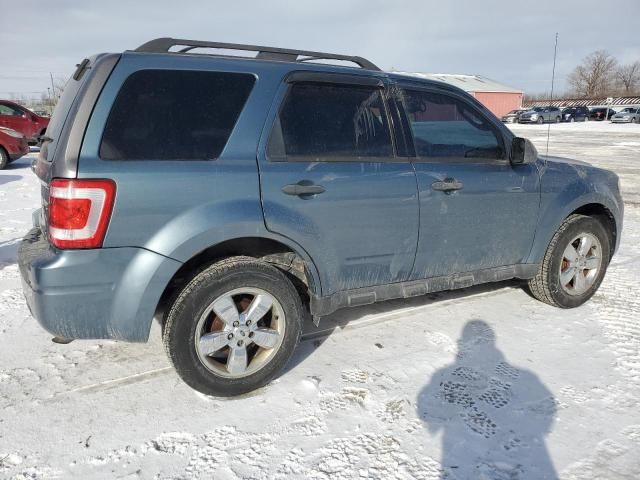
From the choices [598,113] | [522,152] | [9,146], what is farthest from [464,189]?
[598,113]

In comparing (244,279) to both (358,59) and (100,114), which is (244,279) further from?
(358,59)

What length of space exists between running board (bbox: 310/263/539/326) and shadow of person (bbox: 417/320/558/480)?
48 centimetres

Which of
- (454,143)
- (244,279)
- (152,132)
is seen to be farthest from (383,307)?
(152,132)

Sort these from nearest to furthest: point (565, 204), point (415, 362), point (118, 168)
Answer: point (118, 168), point (415, 362), point (565, 204)

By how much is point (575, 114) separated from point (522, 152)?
47.6 meters

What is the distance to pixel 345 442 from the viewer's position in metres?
2.44

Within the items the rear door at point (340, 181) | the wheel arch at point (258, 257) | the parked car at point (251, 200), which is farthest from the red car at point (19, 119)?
the rear door at point (340, 181)

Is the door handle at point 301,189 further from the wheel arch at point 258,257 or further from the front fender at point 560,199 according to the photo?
the front fender at point 560,199

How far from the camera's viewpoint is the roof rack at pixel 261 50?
105 inches

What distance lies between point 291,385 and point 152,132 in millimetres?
1690

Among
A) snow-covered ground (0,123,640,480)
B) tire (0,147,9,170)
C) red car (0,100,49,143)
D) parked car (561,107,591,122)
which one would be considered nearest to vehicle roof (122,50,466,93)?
snow-covered ground (0,123,640,480)

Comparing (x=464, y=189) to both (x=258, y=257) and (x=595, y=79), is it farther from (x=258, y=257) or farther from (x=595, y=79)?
(x=595, y=79)

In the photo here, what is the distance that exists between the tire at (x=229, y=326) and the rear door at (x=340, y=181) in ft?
0.90

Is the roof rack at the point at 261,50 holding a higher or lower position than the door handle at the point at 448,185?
higher
